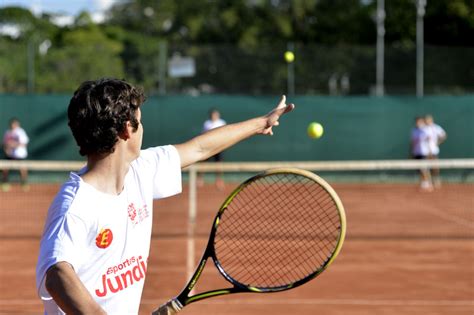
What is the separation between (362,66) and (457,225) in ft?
39.6

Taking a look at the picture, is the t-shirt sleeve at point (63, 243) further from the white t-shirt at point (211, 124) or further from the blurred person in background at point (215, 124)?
the white t-shirt at point (211, 124)

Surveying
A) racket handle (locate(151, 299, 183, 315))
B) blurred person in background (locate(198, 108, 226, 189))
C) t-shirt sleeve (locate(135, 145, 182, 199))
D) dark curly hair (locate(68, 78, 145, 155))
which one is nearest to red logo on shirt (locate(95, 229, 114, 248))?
dark curly hair (locate(68, 78, 145, 155))

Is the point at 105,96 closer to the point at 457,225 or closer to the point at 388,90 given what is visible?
the point at 457,225

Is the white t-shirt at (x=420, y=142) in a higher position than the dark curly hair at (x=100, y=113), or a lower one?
lower

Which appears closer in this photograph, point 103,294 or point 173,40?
point 103,294

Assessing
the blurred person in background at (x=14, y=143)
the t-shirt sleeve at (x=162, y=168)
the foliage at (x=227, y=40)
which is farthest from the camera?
the foliage at (x=227, y=40)

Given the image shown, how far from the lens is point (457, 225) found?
11656mm

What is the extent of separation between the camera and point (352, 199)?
601 inches

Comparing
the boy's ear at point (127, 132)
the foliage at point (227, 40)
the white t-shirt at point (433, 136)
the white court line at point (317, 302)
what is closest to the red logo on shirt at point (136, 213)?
the boy's ear at point (127, 132)

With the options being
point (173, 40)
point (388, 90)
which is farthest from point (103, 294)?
point (173, 40)

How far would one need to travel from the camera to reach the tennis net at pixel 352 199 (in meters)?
10.7

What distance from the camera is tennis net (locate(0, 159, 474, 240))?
10.7 metres

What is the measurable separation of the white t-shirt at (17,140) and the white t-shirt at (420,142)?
8.22m

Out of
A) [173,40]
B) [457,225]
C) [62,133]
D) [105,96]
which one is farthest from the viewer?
[173,40]
